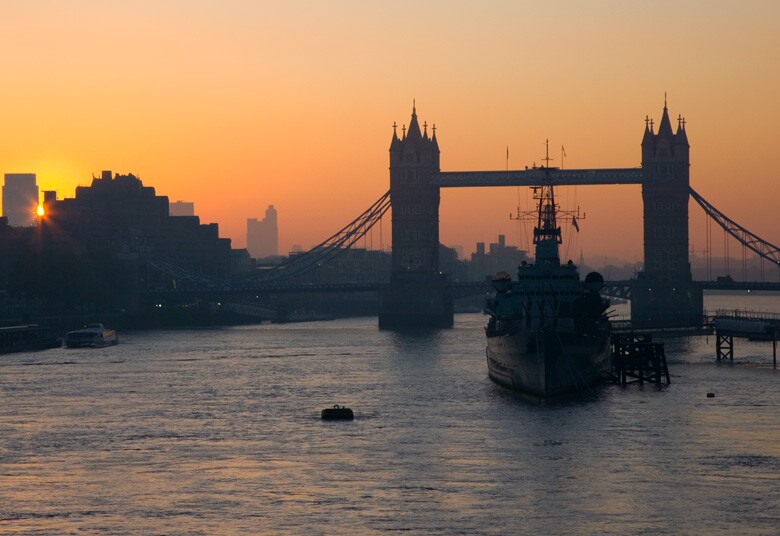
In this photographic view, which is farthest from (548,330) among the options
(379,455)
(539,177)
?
(539,177)

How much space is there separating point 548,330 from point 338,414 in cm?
1048

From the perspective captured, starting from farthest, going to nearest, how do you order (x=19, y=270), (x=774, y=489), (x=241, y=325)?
(x=241, y=325), (x=19, y=270), (x=774, y=489)

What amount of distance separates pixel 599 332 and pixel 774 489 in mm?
30100

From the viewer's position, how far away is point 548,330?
64500mm

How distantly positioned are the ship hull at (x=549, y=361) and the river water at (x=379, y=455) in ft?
3.36

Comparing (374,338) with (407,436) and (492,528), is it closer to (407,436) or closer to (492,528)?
(407,436)

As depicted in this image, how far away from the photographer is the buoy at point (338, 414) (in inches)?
2279

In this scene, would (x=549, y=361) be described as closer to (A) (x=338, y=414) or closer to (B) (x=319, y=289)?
(A) (x=338, y=414)

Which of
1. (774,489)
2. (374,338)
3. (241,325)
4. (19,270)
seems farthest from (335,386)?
(241,325)

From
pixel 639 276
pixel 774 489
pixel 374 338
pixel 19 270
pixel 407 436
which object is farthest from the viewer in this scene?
pixel 639 276

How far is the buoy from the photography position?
2279 inches

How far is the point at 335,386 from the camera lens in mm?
73562

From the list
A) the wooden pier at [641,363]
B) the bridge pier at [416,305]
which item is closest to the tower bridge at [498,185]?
the bridge pier at [416,305]

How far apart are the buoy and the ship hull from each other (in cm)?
936
